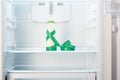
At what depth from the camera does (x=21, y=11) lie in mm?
2094

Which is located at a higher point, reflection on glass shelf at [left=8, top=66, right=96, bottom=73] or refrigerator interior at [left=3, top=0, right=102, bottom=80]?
refrigerator interior at [left=3, top=0, right=102, bottom=80]

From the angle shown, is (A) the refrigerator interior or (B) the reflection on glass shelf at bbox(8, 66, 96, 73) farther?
(A) the refrigerator interior

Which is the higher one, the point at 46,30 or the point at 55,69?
the point at 46,30

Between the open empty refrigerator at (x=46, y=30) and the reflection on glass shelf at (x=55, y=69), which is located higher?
the open empty refrigerator at (x=46, y=30)

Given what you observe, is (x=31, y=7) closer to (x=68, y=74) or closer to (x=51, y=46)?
(x=51, y=46)

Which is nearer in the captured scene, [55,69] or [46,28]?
[55,69]

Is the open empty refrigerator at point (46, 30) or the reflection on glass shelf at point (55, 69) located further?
the open empty refrigerator at point (46, 30)

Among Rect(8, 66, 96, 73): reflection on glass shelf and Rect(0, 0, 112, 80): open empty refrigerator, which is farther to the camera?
Rect(0, 0, 112, 80): open empty refrigerator

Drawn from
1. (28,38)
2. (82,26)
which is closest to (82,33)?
(82,26)

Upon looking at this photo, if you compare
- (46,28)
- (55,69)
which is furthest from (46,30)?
(55,69)

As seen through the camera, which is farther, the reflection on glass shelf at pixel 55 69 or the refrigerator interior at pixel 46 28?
the refrigerator interior at pixel 46 28

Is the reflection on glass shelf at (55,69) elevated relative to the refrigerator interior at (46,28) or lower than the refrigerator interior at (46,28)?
lower

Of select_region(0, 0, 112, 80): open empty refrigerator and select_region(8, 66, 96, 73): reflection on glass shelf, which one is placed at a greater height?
select_region(0, 0, 112, 80): open empty refrigerator

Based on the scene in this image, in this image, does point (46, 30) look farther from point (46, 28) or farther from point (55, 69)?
point (55, 69)
